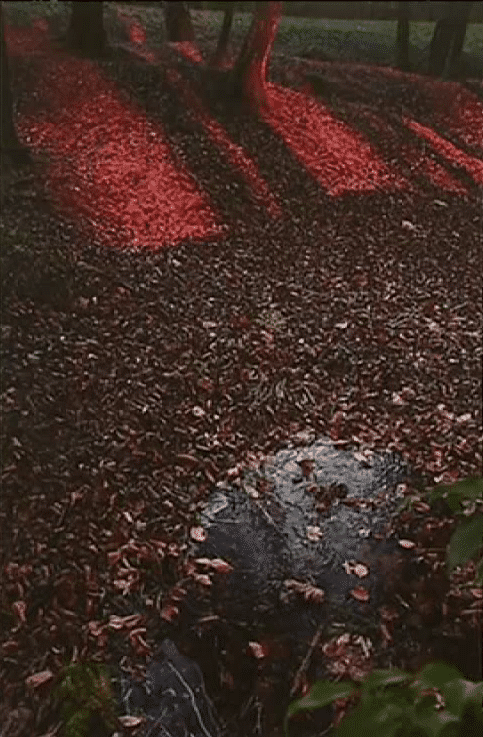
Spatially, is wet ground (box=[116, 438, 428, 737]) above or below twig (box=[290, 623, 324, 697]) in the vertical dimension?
above

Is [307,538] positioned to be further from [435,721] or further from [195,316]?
[435,721]

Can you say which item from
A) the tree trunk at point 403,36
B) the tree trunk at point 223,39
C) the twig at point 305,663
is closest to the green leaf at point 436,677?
the tree trunk at point 403,36

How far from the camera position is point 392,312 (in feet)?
8.84

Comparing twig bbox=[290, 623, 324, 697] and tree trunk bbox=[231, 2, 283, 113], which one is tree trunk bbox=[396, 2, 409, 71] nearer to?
tree trunk bbox=[231, 2, 283, 113]

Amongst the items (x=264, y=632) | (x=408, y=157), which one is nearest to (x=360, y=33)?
(x=408, y=157)

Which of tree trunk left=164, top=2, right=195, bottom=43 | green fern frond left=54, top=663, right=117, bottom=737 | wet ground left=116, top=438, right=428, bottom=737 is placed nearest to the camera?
tree trunk left=164, top=2, right=195, bottom=43

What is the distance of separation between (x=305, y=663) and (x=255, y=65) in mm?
1789

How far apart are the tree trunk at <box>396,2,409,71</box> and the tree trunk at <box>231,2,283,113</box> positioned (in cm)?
23

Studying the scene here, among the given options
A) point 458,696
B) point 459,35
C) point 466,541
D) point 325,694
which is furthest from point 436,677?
point 459,35

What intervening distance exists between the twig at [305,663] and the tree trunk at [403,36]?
5.78 ft

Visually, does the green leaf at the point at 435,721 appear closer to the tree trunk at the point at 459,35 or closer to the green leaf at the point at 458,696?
the green leaf at the point at 458,696

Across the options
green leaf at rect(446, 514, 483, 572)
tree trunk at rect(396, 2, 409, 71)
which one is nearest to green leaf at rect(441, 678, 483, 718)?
green leaf at rect(446, 514, 483, 572)

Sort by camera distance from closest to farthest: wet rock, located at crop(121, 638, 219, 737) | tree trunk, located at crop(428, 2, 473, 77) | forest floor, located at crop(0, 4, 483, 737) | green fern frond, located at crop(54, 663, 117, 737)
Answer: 1. tree trunk, located at crop(428, 2, 473, 77)
2. forest floor, located at crop(0, 4, 483, 737)
3. green fern frond, located at crop(54, 663, 117, 737)
4. wet rock, located at crop(121, 638, 219, 737)

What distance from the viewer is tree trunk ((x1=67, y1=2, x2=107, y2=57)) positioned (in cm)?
177
